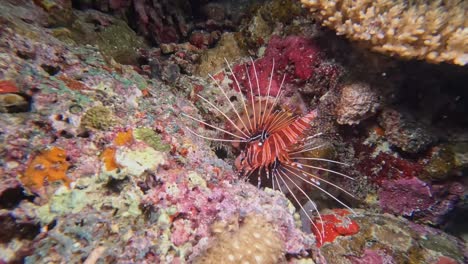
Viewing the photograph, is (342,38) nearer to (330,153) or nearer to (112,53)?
(330,153)

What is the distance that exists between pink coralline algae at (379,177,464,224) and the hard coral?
317 centimetres

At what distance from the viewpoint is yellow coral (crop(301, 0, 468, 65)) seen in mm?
2562

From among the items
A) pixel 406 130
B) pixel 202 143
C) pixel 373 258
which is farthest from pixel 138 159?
pixel 406 130

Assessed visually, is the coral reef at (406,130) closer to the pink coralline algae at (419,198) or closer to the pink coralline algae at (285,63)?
the pink coralline algae at (419,198)

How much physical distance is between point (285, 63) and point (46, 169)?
250 centimetres

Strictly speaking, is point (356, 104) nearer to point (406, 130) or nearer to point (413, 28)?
point (406, 130)

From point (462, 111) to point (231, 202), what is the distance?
2780 millimetres

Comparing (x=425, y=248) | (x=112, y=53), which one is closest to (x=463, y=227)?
(x=425, y=248)

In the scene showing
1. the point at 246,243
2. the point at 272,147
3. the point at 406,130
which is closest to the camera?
the point at 246,243

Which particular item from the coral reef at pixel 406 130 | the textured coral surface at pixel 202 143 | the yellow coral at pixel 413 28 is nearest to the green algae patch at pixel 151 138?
the textured coral surface at pixel 202 143

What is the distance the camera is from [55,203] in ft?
5.87

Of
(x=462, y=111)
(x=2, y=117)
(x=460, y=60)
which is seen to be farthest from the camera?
(x=462, y=111)

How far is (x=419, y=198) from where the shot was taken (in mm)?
3264

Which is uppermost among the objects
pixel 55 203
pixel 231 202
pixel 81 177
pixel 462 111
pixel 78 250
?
pixel 462 111
